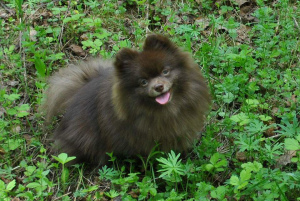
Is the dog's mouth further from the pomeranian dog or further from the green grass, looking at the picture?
the green grass

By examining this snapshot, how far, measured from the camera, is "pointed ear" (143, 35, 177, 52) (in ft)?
12.1

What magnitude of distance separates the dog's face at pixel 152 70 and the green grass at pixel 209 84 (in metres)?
0.55

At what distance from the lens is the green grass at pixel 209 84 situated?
3.75 meters

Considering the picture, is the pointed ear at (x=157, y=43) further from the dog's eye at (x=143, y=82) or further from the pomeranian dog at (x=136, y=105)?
the dog's eye at (x=143, y=82)

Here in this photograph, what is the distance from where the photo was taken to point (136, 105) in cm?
376

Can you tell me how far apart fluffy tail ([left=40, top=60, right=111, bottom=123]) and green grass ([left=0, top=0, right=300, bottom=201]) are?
22 centimetres

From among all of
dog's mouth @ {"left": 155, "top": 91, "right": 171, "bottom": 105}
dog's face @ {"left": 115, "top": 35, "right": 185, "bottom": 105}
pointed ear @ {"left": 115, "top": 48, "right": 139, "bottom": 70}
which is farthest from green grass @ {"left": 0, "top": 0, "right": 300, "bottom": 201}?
pointed ear @ {"left": 115, "top": 48, "right": 139, "bottom": 70}

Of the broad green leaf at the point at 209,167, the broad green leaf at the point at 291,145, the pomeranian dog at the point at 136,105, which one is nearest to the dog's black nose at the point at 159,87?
the pomeranian dog at the point at 136,105

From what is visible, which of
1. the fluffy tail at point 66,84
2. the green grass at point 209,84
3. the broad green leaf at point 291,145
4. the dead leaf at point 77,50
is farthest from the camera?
the dead leaf at point 77,50

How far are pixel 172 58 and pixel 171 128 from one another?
62 cm

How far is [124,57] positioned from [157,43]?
0.30 m

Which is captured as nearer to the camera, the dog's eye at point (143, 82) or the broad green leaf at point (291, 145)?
the broad green leaf at point (291, 145)

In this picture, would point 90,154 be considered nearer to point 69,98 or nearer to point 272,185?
point 69,98

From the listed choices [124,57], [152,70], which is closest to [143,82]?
[152,70]
